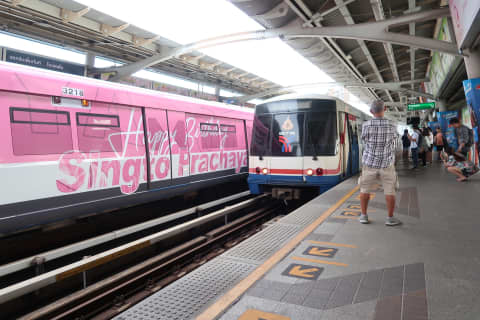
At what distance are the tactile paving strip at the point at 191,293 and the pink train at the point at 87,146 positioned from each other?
2809 mm

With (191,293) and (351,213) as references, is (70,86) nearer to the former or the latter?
(191,293)

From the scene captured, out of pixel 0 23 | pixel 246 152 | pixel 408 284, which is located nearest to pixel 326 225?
pixel 408 284

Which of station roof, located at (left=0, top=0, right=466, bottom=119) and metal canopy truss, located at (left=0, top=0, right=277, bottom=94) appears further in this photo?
metal canopy truss, located at (left=0, top=0, right=277, bottom=94)

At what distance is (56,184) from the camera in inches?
195

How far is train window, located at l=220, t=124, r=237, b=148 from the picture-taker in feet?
29.6

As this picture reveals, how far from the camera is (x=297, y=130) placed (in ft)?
25.8

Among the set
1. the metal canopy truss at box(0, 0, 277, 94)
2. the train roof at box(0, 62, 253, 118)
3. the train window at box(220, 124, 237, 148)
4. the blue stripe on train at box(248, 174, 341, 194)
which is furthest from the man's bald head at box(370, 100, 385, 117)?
the metal canopy truss at box(0, 0, 277, 94)

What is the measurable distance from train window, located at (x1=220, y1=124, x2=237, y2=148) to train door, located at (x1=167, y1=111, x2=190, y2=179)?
5.36 ft

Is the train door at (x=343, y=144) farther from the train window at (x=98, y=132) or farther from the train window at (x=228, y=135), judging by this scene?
the train window at (x=98, y=132)

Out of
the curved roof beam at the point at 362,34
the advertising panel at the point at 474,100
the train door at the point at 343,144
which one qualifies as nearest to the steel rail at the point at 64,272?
the train door at the point at 343,144

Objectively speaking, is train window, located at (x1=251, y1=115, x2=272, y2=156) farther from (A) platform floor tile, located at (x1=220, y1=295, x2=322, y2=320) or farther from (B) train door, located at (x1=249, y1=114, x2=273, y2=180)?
(A) platform floor tile, located at (x1=220, y1=295, x2=322, y2=320)

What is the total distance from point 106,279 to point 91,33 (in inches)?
450

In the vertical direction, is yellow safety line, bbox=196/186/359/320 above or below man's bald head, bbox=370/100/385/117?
below

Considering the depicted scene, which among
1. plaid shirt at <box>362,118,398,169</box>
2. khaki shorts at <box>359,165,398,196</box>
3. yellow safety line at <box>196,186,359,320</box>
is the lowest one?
yellow safety line at <box>196,186,359,320</box>
